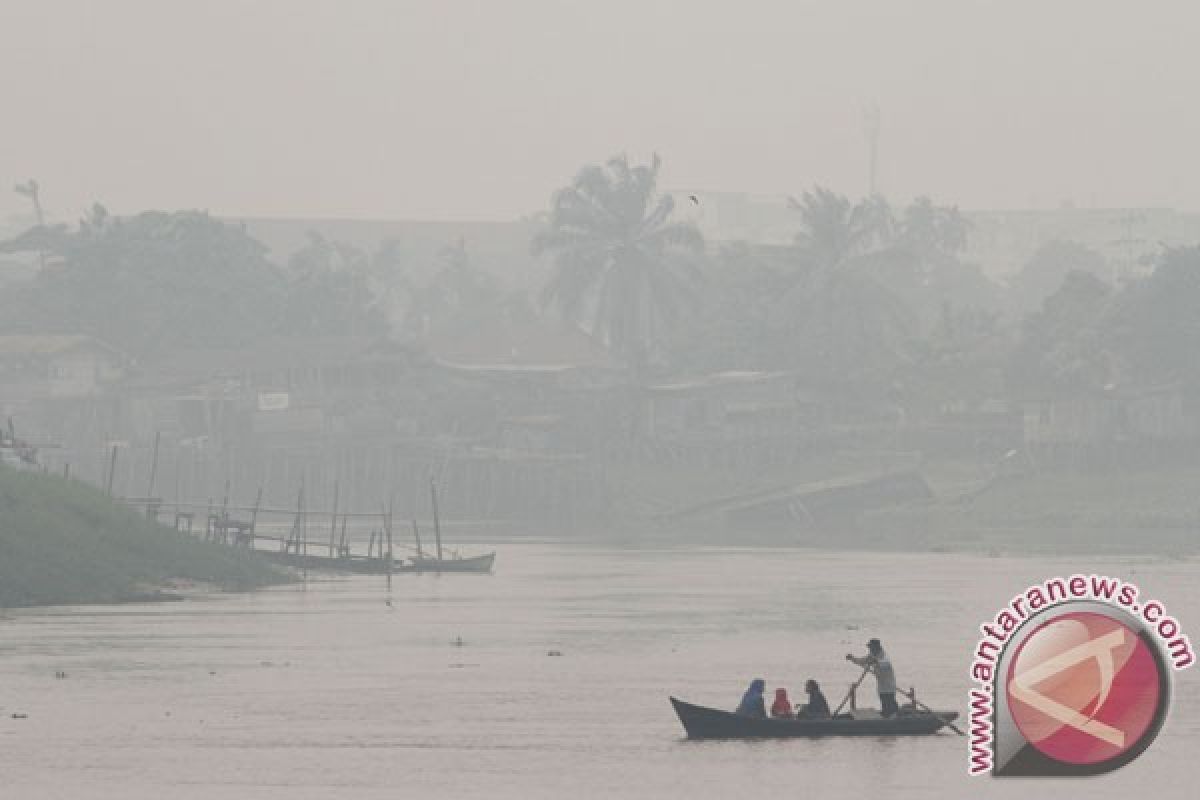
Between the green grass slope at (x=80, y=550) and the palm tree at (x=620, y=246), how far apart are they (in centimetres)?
8036

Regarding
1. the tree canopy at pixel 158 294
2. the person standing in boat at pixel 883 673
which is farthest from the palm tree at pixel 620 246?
the person standing in boat at pixel 883 673

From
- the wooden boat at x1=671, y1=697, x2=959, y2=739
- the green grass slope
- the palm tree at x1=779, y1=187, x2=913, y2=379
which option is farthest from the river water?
the palm tree at x1=779, y1=187, x2=913, y2=379

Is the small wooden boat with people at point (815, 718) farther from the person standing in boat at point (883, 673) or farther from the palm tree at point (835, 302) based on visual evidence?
the palm tree at point (835, 302)

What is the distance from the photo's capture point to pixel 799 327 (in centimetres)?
15900

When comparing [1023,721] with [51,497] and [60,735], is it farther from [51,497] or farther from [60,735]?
[51,497]

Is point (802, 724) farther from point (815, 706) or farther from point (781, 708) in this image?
point (781, 708)

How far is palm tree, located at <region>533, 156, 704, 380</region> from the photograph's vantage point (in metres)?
159

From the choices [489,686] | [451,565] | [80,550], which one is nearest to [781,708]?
[489,686]

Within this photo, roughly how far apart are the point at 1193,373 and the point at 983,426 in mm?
10346

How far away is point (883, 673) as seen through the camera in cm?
4566

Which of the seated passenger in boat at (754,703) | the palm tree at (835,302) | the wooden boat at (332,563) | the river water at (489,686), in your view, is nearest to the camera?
the river water at (489,686)

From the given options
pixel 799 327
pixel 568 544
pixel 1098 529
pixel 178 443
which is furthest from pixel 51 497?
pixel 799 327

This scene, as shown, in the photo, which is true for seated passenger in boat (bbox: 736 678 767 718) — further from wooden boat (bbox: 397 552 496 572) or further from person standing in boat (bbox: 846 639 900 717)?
wooden boat (bbox: 397 552 496 572)

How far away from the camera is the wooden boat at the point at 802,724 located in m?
45.1
